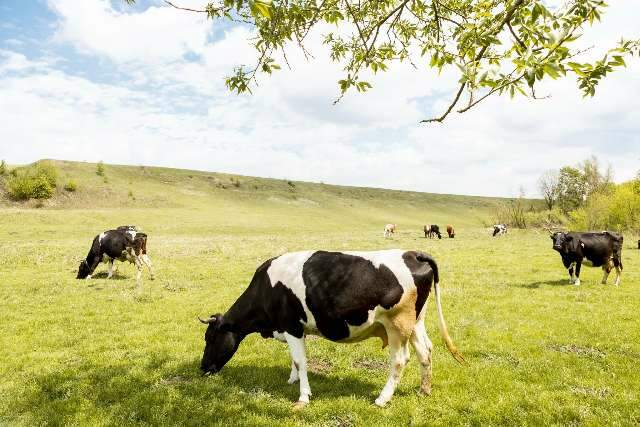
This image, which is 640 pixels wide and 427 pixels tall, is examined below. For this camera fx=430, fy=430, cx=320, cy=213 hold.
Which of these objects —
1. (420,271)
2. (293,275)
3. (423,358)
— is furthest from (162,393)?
(420,271)

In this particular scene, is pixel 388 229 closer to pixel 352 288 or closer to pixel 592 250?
pixel 592 250

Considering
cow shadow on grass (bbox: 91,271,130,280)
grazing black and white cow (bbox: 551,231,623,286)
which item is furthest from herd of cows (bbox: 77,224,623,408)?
cow shadow on grass (bbox: 91,271,130,280)

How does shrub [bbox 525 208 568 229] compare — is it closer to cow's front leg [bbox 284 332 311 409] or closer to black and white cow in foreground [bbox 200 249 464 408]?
black and white cow in foreground [bbox 200 249 464 408]

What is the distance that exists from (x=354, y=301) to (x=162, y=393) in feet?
13.5

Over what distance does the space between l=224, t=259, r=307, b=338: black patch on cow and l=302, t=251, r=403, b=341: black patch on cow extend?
408 mm

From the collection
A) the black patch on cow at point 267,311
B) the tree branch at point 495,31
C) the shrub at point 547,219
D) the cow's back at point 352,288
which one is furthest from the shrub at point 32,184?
the shrub at point 547,219

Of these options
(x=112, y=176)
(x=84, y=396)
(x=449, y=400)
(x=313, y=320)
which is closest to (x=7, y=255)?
(x=84, y=396)

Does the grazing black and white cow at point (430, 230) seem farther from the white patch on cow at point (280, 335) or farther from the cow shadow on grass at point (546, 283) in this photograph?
the white patch on cow at point (280, 335)

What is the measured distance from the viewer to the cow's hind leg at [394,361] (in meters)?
7.69

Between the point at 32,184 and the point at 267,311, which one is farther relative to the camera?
the point at 32,184

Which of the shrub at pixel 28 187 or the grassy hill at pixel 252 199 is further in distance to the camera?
the grassy hill at pixel 252 199

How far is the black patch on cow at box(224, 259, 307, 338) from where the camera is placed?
8177mm

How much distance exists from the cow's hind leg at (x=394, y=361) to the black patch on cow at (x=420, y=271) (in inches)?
25.3

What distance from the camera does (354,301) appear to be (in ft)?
25.2
